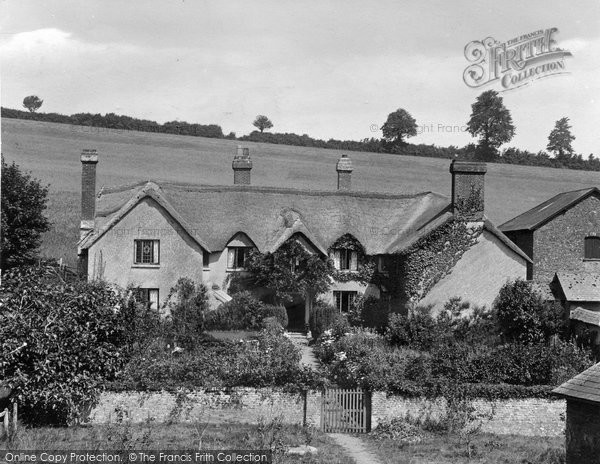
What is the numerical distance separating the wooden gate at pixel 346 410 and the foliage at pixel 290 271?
14288 millimetres

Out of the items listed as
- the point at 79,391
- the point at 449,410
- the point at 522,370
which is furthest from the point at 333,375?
the point at 79,391

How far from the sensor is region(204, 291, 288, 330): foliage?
3681cm

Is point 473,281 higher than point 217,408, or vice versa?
point 473,281

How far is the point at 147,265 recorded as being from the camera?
128ft

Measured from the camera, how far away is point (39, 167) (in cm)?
7206

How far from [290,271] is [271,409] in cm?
1488

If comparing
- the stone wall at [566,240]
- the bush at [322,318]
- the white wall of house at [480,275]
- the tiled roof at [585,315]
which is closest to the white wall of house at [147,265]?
the bush at [322,318]

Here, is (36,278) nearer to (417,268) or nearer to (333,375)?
(333,375)

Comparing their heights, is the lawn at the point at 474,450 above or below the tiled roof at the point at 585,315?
below

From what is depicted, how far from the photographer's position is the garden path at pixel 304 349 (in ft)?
104

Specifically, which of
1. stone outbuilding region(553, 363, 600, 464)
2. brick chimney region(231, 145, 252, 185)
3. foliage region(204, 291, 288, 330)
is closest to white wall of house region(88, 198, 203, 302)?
foliage region(204, 291, 288, 330)

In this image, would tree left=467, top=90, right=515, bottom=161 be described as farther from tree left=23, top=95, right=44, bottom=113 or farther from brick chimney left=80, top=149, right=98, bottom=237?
brick chimney left=80, top=149, right=98, bottom=237

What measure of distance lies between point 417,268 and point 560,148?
7275 centimetres

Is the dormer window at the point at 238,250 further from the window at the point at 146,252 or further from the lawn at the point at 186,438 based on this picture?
the lawn at the point at 186,438
